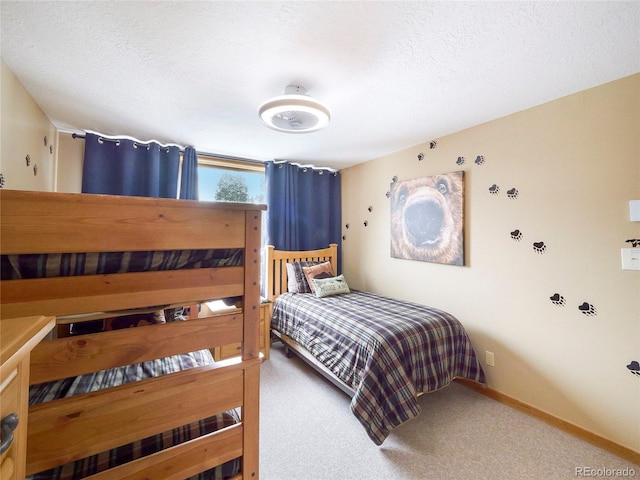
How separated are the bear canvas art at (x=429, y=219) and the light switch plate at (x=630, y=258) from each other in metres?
1.03

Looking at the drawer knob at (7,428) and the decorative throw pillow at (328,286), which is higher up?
the drawer knob at (7,428)

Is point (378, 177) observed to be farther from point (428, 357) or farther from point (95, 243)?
point (95, 243)

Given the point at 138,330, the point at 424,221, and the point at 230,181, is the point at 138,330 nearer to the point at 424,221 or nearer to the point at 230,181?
the point at 424,221

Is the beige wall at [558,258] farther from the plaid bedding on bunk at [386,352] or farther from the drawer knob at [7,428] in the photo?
the drawer knob at [7,428]

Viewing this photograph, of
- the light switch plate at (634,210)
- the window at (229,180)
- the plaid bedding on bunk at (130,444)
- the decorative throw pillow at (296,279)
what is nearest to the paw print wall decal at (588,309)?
the light switch plate at (634,210)

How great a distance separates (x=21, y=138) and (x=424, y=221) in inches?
130

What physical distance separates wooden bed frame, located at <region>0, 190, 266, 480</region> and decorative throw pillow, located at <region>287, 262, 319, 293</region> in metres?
2.21

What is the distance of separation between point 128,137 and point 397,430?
3.54m

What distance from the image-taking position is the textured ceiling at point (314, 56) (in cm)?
122

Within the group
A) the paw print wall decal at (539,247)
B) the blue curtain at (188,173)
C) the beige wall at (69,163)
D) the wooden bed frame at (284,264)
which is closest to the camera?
the paw print wall decal at (539,247)

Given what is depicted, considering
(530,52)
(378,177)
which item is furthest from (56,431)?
(378,177)

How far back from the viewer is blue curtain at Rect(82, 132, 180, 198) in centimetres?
260

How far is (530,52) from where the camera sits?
148 centimetres

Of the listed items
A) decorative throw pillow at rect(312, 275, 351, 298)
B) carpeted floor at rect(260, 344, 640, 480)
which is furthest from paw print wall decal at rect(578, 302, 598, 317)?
decorative throw pillow at rect(312, 275, 351, 298)
